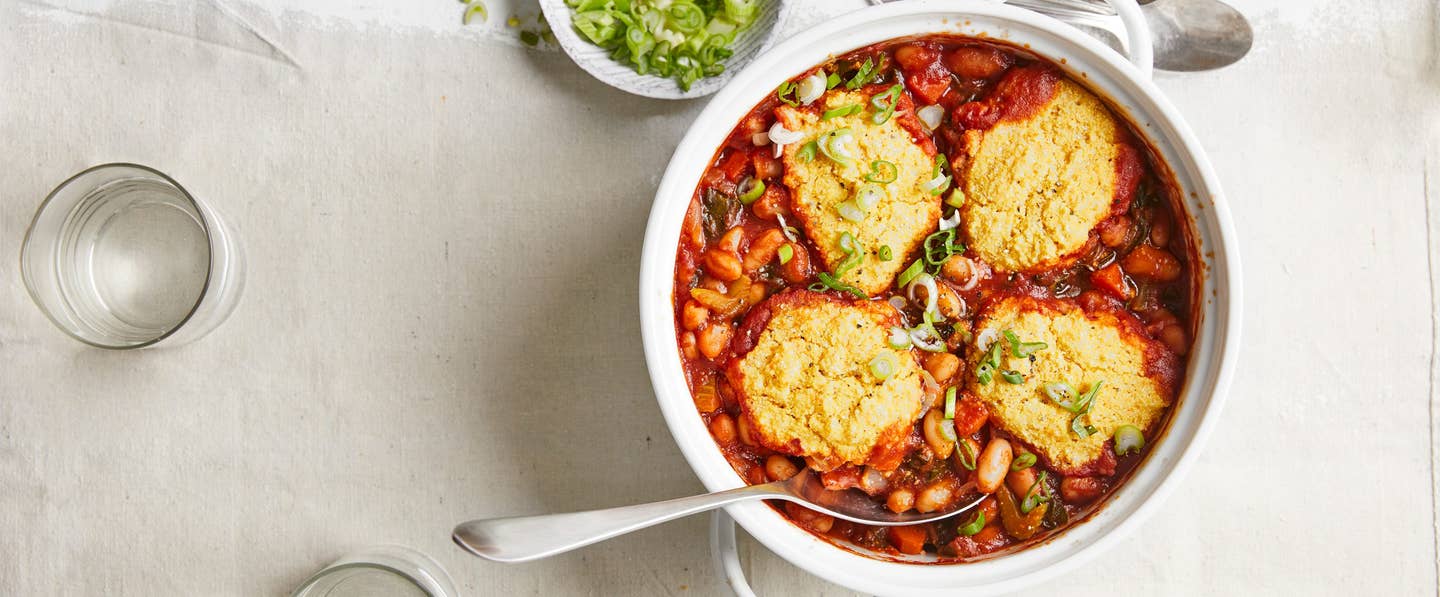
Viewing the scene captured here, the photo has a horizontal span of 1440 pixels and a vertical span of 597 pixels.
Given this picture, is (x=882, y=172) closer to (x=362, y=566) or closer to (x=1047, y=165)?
(x=1047, y=165)

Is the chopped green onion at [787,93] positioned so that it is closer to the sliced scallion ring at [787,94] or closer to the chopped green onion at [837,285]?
the sliced scallion ring at [787,94]

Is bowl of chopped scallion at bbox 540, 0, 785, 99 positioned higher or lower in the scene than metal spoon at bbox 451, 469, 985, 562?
higher

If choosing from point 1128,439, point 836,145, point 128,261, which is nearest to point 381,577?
point 128,261

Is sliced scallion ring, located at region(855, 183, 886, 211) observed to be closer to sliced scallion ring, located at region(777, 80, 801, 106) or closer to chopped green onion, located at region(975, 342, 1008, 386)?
sliced scallion ring, located at region(777, 80, 801, 106)

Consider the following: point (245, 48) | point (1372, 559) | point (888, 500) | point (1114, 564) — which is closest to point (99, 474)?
point (245, 48)

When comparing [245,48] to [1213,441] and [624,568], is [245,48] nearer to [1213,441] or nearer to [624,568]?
[624,568]

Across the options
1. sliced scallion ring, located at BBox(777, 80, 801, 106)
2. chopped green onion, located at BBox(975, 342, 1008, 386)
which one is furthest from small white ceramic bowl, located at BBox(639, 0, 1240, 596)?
chopped green onion, located at BBox(975, 342, 1008, 386)
